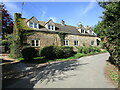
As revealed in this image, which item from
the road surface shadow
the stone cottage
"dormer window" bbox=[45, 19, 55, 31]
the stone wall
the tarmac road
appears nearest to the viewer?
the tarmac road

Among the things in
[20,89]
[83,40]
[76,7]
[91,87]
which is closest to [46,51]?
[76,7]

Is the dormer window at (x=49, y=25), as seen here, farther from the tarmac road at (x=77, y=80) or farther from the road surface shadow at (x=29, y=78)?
the tarmac road at (x=77, y=80)

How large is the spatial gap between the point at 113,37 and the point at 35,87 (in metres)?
5.84

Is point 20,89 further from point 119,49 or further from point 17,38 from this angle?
point 17,38

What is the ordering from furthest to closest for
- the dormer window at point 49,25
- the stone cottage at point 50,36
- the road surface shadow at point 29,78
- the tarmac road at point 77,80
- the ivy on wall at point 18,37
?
the dormer window at point 49,25 < the stone cottage at point 50,36 < the ivy on wall at point 18,37 < the road surface shadow at point 29,78 < the tarmac road at point 77,80

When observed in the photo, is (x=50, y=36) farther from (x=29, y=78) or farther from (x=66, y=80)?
(x=66, y=80)

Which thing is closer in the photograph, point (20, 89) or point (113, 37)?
point (20, 89)

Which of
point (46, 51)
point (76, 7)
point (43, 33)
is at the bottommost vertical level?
point (46, 51)

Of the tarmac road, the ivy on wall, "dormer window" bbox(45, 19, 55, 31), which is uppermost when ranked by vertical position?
"dormer window" bbox(45, 19, 55, 31)

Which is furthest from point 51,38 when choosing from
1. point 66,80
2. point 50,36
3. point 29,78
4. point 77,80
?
point 77,80

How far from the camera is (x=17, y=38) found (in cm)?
1371

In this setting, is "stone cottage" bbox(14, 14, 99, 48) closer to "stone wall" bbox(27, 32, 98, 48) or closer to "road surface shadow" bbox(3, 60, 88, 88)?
"stone wall" bbox(27, 32, 98, 48)

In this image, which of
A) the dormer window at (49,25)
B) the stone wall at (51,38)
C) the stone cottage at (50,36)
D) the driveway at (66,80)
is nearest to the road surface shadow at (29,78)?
the driveway at (66,80)

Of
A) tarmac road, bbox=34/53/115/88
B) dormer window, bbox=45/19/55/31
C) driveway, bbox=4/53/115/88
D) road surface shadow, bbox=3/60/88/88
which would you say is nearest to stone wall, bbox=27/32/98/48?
dormer window, bbox=45/19/55/31
